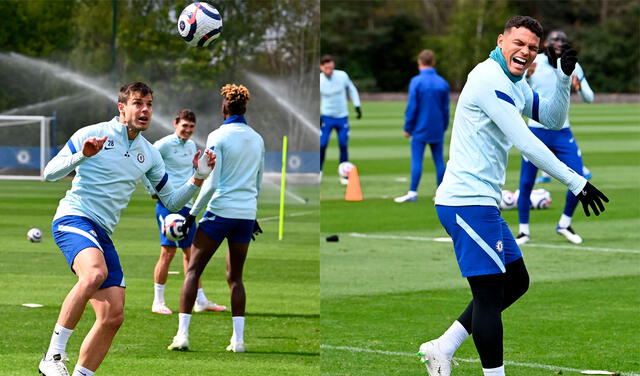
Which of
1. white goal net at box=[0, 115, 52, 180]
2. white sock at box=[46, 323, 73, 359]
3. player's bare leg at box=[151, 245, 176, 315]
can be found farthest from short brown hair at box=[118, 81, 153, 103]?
white goal net at box=[0, 115, 52, 180]

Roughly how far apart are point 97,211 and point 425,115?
41.4ft

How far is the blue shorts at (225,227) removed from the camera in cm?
946

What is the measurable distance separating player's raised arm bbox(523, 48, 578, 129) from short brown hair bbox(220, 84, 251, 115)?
9.24 feet

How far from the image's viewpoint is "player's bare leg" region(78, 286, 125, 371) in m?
7.02

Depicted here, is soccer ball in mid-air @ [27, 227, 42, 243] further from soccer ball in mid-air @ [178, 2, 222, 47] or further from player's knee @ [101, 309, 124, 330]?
player's knee @ [101, 309, 124, 330]

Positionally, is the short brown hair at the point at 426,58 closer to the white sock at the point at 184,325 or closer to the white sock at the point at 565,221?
the white sock at the point at 565,221

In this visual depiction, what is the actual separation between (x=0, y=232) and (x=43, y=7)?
317 inches

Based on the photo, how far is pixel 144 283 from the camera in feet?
41.5

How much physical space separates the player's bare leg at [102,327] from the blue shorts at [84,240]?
65 mm

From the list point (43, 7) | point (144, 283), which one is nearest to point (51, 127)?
point (43, 7)

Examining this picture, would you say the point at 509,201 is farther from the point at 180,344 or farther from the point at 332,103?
the point at 180,344

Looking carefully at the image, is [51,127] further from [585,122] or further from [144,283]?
[585,122]

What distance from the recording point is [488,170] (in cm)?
668

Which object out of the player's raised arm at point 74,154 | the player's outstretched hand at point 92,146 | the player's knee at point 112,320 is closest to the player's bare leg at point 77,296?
the player's knee at point 112,320
